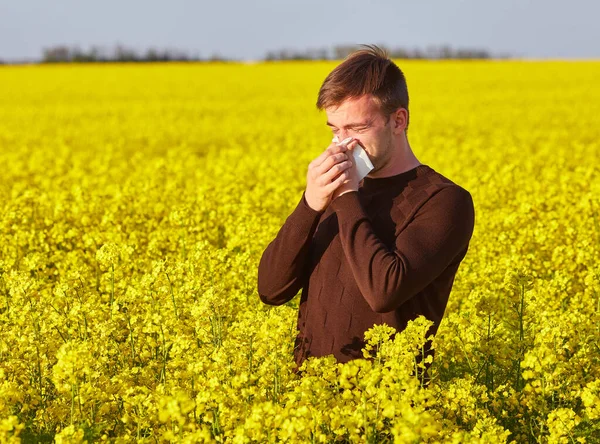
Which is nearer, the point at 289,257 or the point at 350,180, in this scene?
the point at 350,180

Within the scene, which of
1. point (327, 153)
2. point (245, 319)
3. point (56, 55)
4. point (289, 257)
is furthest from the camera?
point (56, 55)

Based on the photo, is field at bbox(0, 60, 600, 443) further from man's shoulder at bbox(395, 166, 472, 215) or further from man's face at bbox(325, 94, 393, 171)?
man's face at bbox(325, 94, 393, 171)

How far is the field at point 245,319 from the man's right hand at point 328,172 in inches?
20.1

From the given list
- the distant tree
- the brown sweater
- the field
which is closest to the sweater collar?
the brown sweater

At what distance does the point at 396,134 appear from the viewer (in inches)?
128

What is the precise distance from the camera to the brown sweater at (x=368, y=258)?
3070mm

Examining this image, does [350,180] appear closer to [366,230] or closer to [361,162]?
[361,162]

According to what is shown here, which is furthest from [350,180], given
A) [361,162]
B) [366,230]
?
[366,230]

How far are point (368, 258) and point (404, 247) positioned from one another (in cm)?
13

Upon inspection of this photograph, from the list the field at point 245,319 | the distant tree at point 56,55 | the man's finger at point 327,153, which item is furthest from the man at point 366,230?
the distant tree at point 56,55

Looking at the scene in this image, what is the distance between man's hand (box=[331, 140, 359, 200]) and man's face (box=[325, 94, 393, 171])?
0.17 ft

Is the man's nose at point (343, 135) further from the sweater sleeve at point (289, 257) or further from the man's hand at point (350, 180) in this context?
the sweater sleeve at point (289, 257)

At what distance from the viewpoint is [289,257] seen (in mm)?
3314

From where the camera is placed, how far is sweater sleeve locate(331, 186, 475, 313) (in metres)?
3.04
